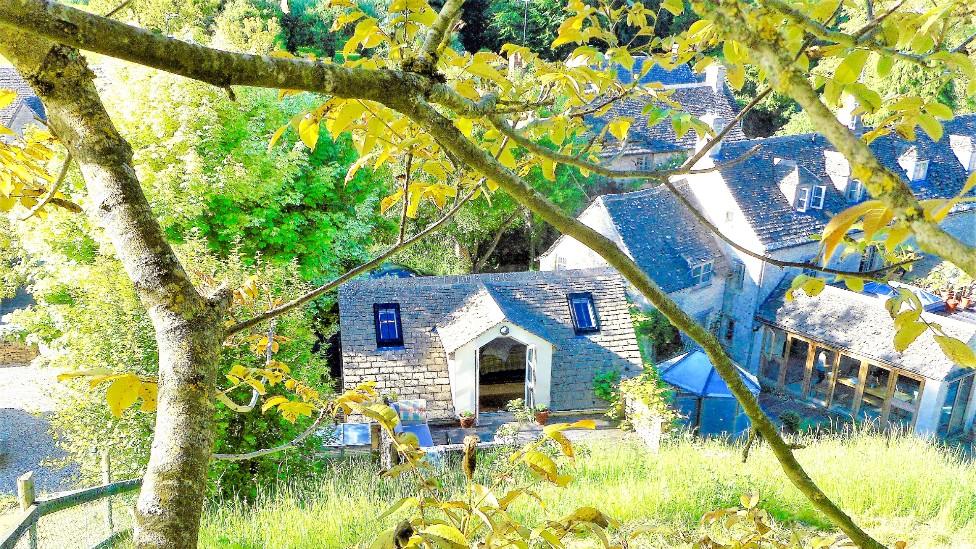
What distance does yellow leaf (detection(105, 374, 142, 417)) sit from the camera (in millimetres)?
1155

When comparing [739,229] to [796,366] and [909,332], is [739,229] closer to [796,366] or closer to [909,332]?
[796,366]

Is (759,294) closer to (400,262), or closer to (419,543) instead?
(400,262)

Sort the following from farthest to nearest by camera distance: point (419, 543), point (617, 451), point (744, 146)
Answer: point (744, 146), point (617, 451), point (419, 543)

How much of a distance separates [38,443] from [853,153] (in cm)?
1526

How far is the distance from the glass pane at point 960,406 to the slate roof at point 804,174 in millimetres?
4711

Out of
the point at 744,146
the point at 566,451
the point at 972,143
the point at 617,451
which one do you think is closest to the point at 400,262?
the point at 744,146

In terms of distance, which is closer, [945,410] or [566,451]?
[566,451]

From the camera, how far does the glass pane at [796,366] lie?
16.3 meters

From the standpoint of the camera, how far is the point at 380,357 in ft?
40.4

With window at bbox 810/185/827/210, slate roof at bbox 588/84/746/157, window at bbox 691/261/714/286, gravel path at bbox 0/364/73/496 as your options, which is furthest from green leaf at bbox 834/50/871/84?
slate roof at bbox 588/84/746/157

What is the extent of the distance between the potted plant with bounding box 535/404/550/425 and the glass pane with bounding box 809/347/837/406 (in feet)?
24.1

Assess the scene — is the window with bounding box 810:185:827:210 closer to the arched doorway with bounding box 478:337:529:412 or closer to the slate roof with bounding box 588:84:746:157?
the slate roof with bounding box 588:84:746:157

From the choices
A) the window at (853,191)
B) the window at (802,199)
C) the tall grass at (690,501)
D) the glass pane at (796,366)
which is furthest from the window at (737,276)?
the tall grass at (690,501)

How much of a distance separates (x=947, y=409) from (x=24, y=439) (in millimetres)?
18474
